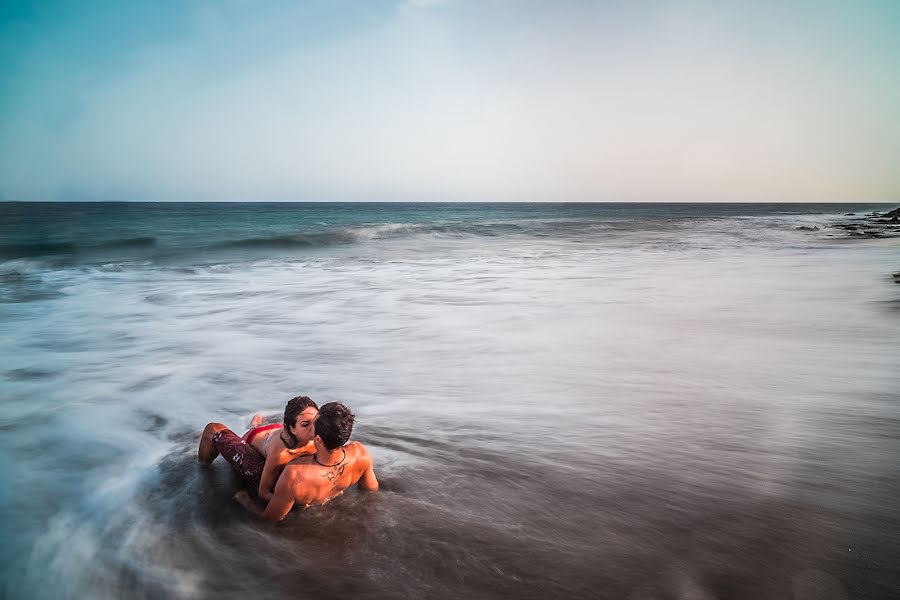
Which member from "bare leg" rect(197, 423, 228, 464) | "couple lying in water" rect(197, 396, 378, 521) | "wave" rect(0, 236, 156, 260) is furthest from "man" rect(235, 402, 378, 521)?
"wave" rect(0, 236, 156, 260)

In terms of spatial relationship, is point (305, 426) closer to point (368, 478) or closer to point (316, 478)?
point (316, 478)

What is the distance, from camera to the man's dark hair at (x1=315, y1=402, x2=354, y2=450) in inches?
119

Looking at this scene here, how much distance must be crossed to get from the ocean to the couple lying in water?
107mm

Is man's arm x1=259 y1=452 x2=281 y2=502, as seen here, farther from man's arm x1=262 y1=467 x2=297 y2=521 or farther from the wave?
the wave

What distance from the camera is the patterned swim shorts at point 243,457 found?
357 cm

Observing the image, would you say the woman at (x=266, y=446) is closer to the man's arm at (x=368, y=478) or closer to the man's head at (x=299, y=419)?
the man's head at (x=299, y=419)

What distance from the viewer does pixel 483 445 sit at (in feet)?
14.5

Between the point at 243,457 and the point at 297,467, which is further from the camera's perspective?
the point at 243,457

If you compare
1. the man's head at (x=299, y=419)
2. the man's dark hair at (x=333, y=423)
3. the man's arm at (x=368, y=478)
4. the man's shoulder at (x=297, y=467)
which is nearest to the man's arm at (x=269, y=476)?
the man's shoulder at (x=297, y=467)

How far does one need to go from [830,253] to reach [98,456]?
905 inches

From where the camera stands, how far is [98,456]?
4.39m

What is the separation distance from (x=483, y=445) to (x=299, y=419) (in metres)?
1.79

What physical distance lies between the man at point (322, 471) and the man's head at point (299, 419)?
83 millimetres

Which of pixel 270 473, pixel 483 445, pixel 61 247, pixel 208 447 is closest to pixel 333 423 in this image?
pixel 270 473
